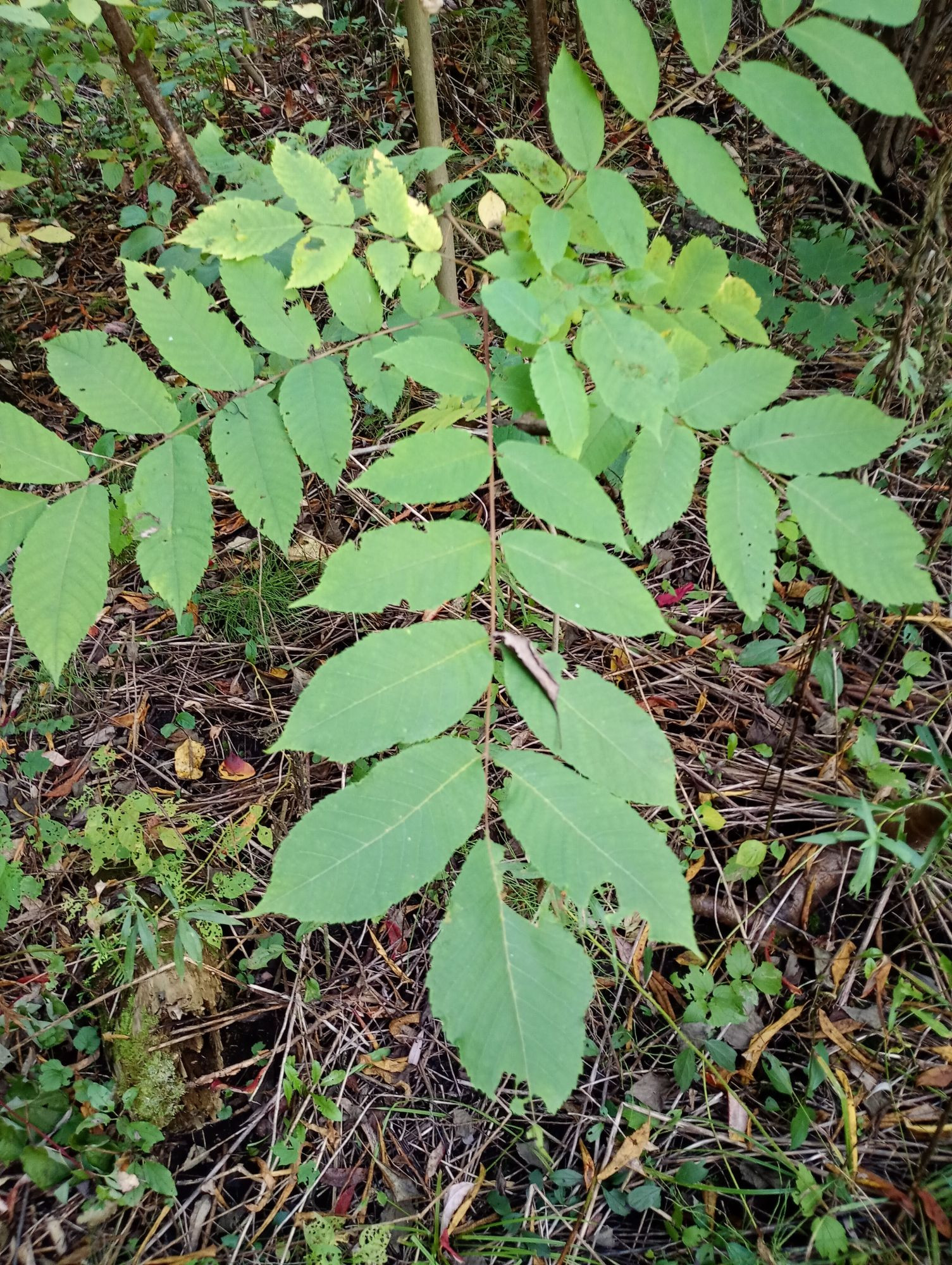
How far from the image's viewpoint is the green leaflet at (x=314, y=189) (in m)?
1.25

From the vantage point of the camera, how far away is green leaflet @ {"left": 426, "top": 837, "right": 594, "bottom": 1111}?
86 cm

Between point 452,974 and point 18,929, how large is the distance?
159cm

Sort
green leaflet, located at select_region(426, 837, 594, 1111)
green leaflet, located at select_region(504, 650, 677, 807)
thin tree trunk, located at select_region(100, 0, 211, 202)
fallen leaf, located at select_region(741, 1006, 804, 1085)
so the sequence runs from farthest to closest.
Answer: thin tree trunk, located at select_region(100, 0, 211, 202)
fallen leaf, located at select_region(741, 1006, 804, 1085)
green leaflet, located at select_region(504, 650, 677, 807)
green leaflet, located at select_region(426, 837, 594, 1111)

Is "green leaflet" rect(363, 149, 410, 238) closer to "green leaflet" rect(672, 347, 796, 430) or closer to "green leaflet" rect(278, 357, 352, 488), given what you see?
"green leaflet" rect(278, 357, 352, 488)

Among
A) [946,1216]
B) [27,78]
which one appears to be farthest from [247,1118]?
[27,78]

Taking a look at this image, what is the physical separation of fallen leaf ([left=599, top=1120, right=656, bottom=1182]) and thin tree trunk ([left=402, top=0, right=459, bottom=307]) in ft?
6.17

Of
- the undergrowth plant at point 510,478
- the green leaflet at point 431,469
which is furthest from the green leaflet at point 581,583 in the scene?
the green leaflet at point 431,469

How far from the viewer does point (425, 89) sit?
70.4 inches

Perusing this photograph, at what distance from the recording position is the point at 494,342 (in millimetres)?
1950

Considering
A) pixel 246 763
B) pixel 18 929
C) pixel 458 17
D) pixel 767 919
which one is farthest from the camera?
pixel 458 17

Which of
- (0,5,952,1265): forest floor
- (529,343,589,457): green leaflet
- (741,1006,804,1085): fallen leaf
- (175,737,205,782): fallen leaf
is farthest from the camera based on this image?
(175,737,205,782): fallen leaf

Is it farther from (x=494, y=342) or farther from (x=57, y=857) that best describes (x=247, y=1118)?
(x=494, y=342)

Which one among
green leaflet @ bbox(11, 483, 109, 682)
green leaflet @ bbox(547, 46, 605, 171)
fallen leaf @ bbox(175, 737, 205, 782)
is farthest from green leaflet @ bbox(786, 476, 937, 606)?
fallen leaf @ bbox(175, 737, 205, 782)

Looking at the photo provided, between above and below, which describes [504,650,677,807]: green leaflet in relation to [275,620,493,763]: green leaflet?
below
